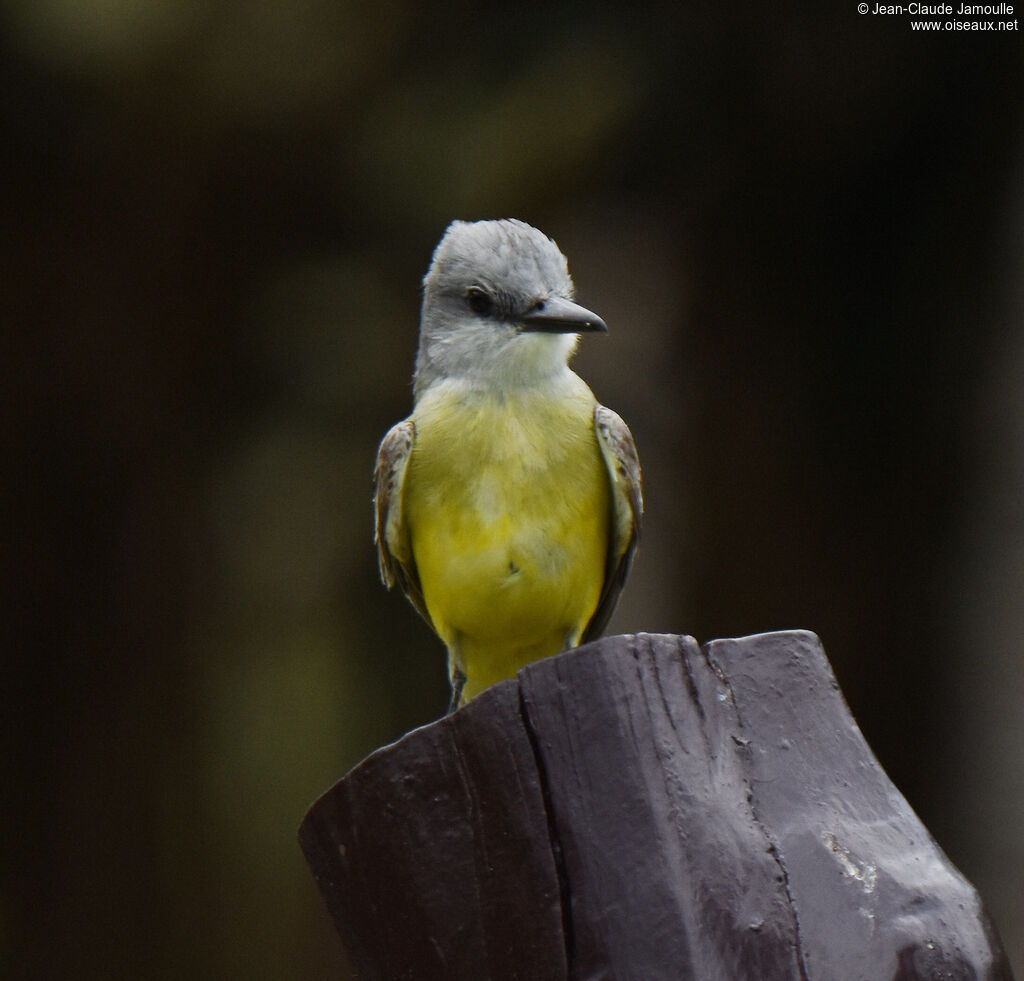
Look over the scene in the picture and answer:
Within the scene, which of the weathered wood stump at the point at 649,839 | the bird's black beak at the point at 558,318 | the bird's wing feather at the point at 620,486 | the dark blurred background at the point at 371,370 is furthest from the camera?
the dark blurred background at the point at 371,370

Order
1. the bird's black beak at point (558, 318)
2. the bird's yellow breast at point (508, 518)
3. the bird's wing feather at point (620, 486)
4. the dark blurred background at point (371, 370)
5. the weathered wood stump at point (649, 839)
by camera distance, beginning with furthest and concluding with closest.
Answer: the dark blurred background at point (371, 370) < the bird's wing feather at point (620, 486) < the bird's yellow breast at point (508, 518) < the bird's black beak at point (558, 318) < the weathered wood stump at point (649, 839)

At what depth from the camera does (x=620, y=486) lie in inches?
179

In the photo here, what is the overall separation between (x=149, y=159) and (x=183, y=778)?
2.80 m

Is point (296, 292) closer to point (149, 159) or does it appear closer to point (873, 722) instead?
point (149, 159)

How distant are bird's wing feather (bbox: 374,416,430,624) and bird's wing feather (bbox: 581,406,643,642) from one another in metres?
0.57

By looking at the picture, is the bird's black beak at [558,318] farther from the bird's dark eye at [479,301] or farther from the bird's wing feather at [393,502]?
the bird's wing feather at [393,502]

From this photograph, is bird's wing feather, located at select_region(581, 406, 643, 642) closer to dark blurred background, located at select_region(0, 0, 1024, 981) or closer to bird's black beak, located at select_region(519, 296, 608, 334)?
bird's black beak, located at select_region(519, 296, 608, 334)

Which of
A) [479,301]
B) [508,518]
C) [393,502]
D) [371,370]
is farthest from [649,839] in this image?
[371,370]

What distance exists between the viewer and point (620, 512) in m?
4.58

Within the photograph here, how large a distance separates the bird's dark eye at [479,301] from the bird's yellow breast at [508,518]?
0.26 meters

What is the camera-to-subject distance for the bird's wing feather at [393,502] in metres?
4.59

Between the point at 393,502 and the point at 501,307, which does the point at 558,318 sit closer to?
the point at 501,307

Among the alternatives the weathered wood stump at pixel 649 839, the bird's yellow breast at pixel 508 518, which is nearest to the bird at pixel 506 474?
the bird's yellow breast at pixel 508 518

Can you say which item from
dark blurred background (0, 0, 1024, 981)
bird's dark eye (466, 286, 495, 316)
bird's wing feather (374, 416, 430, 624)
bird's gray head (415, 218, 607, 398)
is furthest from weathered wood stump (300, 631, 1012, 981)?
dark blurred background (0, 0, 1024, 981)
